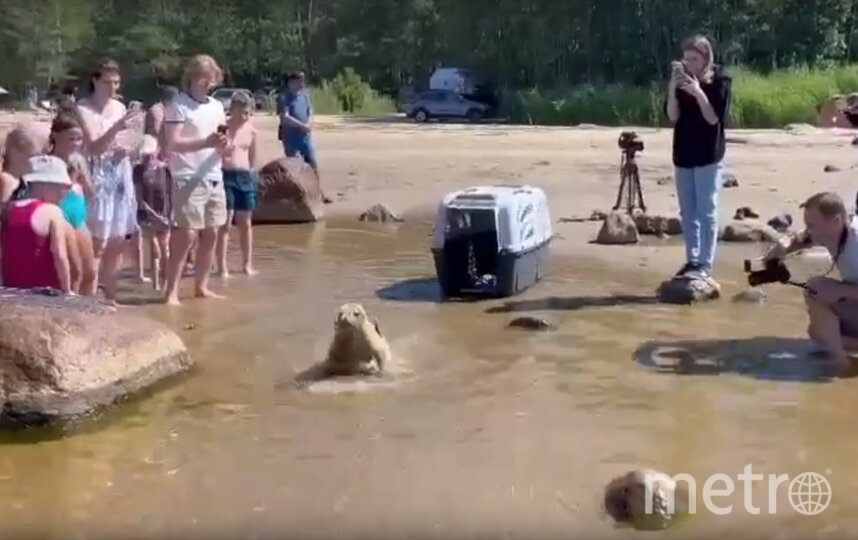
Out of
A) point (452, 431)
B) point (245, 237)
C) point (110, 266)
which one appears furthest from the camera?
point (245, 237)

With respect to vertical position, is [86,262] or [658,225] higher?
[86,262]

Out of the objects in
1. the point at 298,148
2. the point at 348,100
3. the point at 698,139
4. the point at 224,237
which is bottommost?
the point at 348,100

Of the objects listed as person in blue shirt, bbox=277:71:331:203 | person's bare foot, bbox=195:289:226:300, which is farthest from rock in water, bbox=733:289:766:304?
person in blue shirt, bbox=277:71:331:203

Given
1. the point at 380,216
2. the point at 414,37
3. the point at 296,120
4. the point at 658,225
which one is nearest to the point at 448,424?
the point at 658,225

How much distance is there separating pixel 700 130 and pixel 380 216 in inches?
235

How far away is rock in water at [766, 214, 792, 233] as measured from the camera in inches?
512

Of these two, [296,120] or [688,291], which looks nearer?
[688,291]

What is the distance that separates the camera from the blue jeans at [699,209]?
30.5 feet

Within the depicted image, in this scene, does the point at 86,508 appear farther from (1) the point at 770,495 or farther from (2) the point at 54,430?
(1) the point at 770,495

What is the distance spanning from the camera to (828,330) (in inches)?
295

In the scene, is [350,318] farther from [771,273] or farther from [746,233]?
[746,233]

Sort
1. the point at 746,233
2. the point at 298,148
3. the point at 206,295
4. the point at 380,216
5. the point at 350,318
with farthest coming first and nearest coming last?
the point at 298,148 → the point at 380,216 → the point at 746,233 → the point at 206,295 → the point at 350,318

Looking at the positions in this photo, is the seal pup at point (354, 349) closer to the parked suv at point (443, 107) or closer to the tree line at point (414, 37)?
the parked suv at point (443, 107)

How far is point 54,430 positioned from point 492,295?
3.81m
